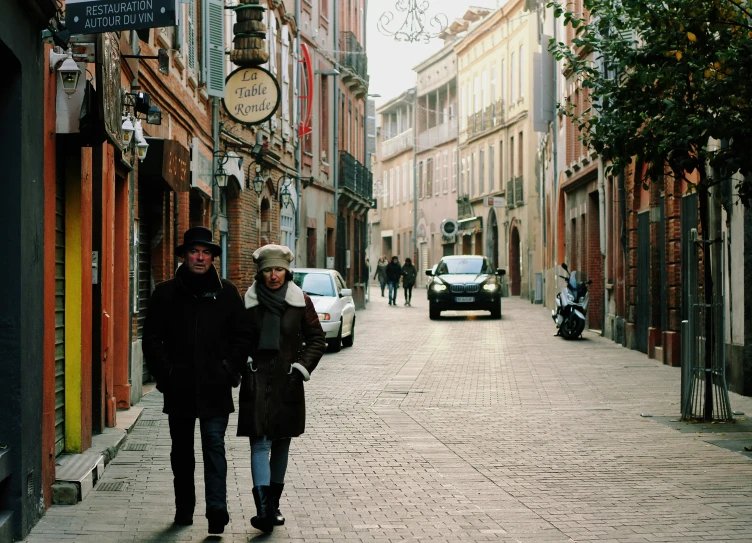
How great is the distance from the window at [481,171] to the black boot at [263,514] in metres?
53.9

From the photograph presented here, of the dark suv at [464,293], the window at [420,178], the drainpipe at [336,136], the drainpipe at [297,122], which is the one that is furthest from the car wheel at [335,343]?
the window at [420,178]

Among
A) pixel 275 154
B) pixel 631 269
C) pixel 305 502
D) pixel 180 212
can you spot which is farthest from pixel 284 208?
pixel 305 502

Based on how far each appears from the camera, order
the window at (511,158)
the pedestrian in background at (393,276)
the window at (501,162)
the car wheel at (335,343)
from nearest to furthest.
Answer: the car wheel at (335,343) < the pedestrian in background at (393,276) < the window at (511,158) < the window at (501,162)

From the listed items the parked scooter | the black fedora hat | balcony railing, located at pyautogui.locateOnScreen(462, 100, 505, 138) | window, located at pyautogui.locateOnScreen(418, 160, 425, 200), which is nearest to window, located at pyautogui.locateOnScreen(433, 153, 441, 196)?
window, located at pyautogui.locateOnScreen(418, 160, 425, 200)

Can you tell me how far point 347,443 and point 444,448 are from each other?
0.88m

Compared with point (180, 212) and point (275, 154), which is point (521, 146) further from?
point (180, 212)

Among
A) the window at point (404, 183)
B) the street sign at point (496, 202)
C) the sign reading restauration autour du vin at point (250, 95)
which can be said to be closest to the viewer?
the sign reading restauration autour du vin at point (250, 95)

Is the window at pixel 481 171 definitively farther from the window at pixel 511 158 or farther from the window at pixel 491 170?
the window at pixel 511 158

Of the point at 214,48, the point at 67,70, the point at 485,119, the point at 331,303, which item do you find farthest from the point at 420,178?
the point at 67,70

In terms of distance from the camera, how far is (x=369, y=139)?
173 ft

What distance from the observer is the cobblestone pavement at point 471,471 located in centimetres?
748

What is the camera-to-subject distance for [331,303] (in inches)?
901

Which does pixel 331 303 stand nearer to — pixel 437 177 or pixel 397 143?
pixel 437 177

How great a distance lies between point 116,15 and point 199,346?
234 cm
